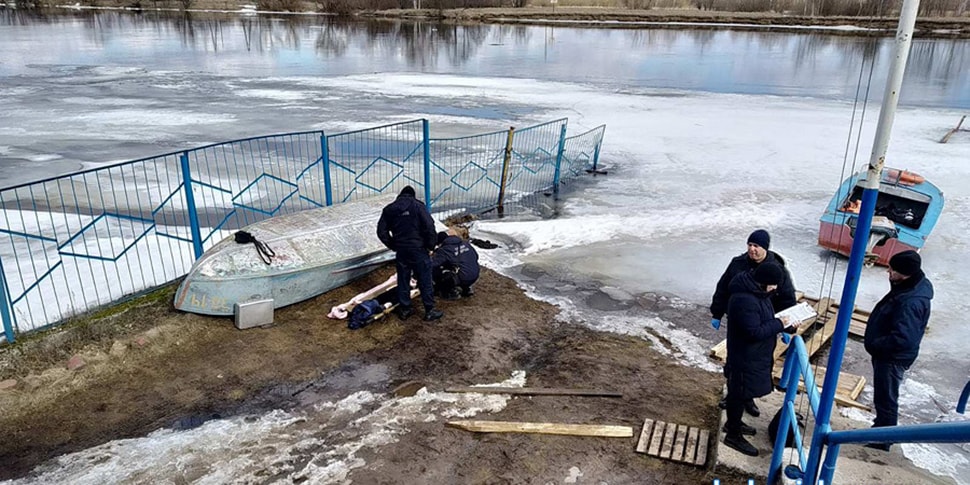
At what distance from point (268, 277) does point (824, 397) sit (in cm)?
570

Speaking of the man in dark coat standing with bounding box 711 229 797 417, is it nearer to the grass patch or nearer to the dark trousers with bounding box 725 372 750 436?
the dark trousers with bounding box 725 372 750 436

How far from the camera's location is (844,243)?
9.59 m

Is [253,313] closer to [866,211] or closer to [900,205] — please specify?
[866,211]

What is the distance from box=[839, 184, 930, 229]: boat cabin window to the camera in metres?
10.3

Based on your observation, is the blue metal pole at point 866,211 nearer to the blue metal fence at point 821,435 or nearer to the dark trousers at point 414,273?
the blue metal fence at point 821,435

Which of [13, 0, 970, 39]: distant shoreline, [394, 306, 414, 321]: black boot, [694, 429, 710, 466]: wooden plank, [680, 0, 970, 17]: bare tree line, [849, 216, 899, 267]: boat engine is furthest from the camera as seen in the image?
[680, 0, 970, 17]: bare tree line

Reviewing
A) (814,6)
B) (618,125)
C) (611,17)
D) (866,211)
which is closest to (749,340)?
(866,211)

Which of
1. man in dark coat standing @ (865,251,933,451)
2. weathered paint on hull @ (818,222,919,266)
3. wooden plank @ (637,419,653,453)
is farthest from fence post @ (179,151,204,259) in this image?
weathered paint on hull @ (818,222,919,266)

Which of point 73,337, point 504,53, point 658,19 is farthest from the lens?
point 658,19

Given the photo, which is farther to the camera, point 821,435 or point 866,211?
point 821,435

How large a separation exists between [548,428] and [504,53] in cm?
4015

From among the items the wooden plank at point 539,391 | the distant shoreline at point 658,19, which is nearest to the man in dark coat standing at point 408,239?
the wooden plank at point 539,391

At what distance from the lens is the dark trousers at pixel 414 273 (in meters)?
7.13

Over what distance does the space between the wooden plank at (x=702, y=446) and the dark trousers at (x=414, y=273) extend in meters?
3.44
